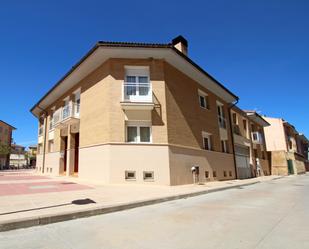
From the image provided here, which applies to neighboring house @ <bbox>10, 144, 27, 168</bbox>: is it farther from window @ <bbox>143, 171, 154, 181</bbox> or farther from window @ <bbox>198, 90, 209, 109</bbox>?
window @ <bbox>143, 171, 154, 181</bbox>

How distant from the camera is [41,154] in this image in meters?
25.7

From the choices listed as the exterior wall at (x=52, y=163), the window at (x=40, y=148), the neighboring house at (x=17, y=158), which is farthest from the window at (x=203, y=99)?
the neighboring house at (x=17, y=158)

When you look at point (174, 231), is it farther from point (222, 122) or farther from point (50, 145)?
point (50, 145)

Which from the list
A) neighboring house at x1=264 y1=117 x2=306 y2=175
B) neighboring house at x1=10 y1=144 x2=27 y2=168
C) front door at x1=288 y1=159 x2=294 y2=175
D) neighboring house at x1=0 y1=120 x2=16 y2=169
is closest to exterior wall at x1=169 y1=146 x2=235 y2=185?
neighboring house at x1=264 y1=117 x2=306 y2=175

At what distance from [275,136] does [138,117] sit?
32.9 m

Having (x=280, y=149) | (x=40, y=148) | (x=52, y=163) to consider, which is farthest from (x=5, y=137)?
(x=280, y=149)

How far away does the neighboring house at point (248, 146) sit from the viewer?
24.6 meters

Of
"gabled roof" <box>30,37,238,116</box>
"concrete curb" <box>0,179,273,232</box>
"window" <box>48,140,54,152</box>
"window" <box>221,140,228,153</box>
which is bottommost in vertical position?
"concrete curb" <box>0,179,273,232</box>

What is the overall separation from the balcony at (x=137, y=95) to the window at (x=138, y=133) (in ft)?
3.73

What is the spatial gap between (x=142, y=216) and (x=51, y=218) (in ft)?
7.37

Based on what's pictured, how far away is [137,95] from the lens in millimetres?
14648

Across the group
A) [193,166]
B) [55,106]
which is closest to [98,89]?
[193,166]

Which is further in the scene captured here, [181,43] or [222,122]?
[222,122]

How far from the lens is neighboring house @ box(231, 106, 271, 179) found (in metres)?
24.6
